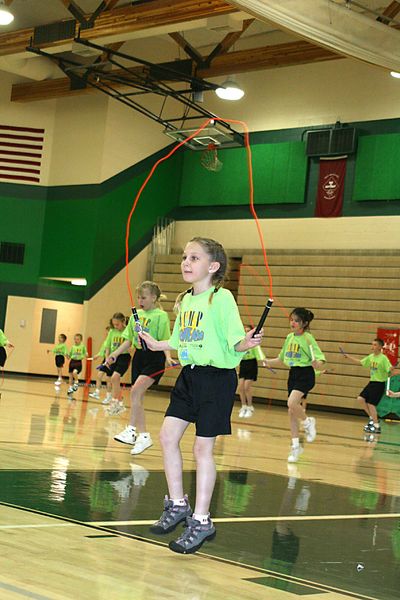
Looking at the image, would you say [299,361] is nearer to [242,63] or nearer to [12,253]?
[242,63]

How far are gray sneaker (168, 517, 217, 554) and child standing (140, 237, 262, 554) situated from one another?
2 centimetres

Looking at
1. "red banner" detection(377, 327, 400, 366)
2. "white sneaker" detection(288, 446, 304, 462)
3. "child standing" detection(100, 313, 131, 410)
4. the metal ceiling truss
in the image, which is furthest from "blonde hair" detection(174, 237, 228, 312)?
"red banner" detection(377, 327, 400, 366)

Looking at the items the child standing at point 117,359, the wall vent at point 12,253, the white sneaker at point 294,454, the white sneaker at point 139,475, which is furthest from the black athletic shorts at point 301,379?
the wall vent at point 12,253

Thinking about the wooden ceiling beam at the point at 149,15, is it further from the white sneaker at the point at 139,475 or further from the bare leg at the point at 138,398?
the white sneaker at the point at 139,475

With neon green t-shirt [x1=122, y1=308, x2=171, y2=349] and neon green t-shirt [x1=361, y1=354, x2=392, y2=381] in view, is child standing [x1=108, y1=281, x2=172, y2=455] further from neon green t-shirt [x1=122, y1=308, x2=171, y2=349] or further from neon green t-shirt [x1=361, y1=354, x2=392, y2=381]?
neon green t-shirt [x1=361, y1=354, x2=392, y2=381]

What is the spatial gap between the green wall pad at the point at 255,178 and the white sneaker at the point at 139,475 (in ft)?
56.8

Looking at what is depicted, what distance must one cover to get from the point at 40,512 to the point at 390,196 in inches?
743

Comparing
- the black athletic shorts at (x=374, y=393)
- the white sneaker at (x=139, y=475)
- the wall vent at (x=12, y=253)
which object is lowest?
the white sneaker at (x=139, y=475)

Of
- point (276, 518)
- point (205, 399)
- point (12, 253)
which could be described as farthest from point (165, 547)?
point (12, 253)

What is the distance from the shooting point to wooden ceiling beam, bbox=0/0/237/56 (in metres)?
18.2

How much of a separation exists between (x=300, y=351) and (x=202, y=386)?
6.66m

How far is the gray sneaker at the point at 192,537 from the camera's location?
14.9 ft

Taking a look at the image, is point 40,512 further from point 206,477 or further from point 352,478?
point 352,478

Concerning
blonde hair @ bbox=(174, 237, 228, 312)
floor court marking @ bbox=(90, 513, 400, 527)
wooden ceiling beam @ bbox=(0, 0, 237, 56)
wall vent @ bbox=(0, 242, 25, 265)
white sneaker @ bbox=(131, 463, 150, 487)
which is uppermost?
wooden ceiling beam @ bbox=(0, 0, 237, 56)
